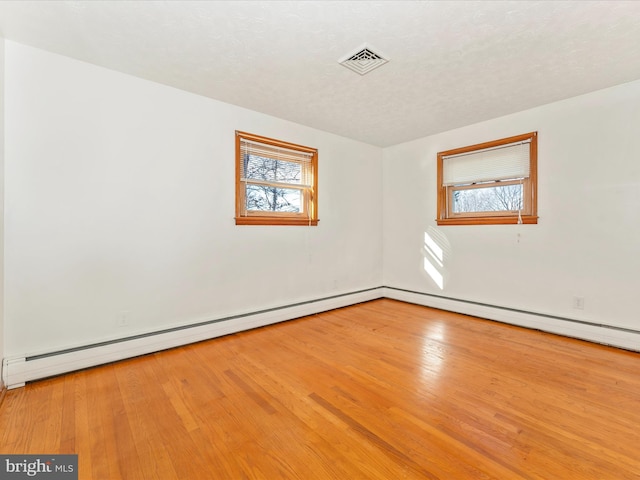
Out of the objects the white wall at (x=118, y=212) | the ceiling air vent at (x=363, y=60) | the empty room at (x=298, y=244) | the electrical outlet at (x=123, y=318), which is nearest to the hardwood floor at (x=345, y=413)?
the empty room at (x=298, y=244)

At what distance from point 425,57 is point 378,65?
1.28 ft

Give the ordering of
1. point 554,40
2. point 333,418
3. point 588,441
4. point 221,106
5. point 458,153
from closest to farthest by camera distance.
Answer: point 588,441 < point 333,418 < point 554,40 < point 221,106 < point 458,153

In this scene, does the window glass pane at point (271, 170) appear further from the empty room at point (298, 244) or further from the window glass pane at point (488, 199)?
the window glass pane at point (488, 199)

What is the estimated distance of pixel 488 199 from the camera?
3.98 meters

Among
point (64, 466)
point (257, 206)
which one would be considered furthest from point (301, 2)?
point (64, 466)

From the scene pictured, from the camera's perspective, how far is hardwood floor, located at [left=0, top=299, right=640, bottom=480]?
56.1 inches

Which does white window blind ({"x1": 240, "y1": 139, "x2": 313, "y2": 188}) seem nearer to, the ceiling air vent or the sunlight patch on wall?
the ceiling air vent

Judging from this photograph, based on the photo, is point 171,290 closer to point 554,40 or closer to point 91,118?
point 91,118

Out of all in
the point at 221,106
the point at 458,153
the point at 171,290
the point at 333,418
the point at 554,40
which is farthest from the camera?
the point at 458,153

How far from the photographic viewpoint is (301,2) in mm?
1838

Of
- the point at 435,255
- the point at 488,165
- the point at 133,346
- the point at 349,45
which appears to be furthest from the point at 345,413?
the point at 488,165

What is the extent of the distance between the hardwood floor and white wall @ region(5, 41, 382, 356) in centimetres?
50

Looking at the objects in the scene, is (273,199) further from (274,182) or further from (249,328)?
(249,328)

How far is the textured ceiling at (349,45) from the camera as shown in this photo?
191 cm
